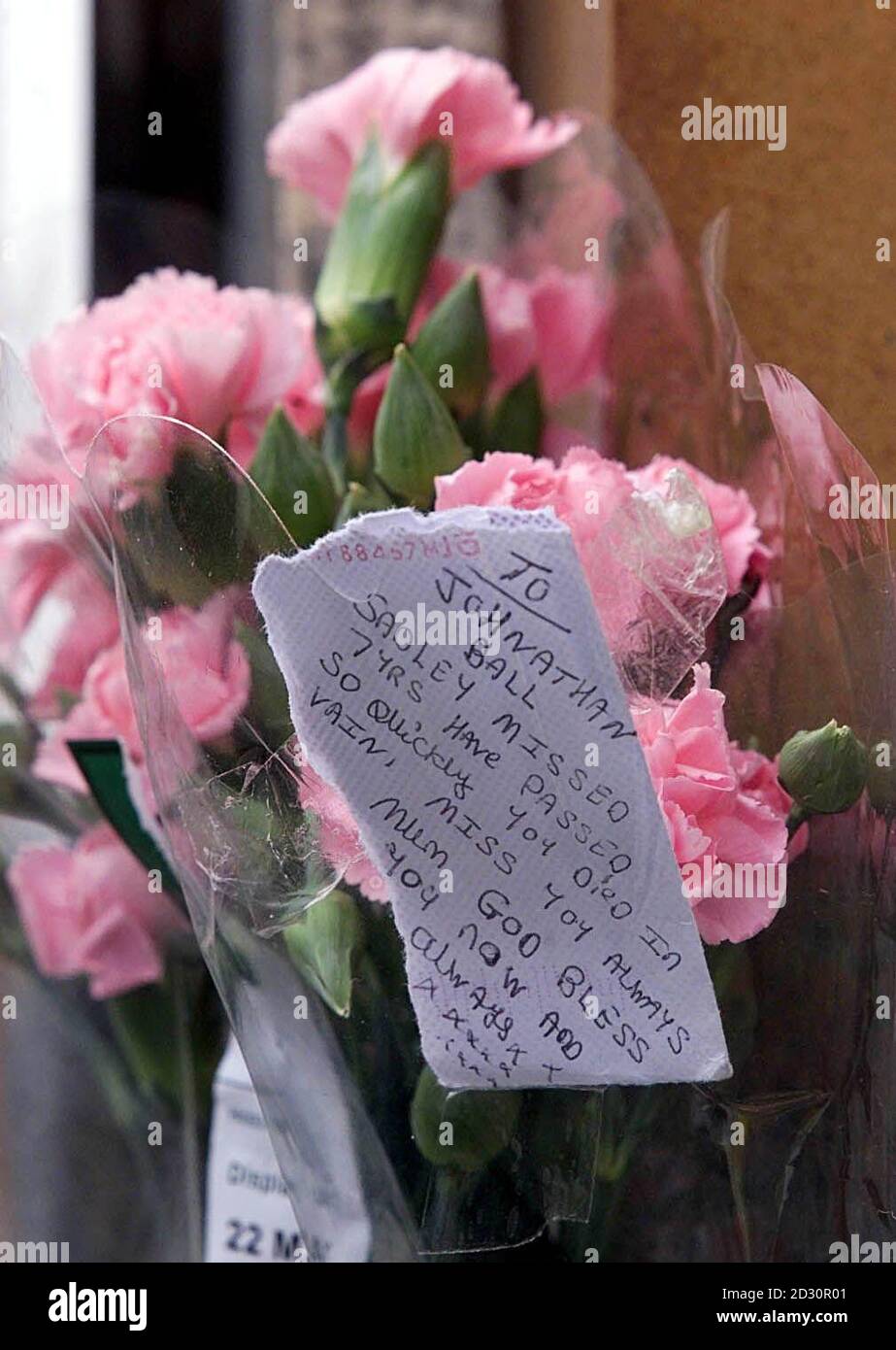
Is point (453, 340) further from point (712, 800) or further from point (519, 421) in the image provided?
point (712, 800)

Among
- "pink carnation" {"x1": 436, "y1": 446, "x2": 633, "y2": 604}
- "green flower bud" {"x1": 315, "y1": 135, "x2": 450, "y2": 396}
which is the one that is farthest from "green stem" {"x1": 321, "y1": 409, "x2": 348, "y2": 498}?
"pink carnation" {"x1": 436, "y1": 446, "x2": 633, "y2": 604}

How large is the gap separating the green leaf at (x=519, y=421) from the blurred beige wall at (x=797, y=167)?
0.22 feet

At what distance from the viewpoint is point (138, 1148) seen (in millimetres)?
507

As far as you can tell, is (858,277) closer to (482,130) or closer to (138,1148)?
(482,130)

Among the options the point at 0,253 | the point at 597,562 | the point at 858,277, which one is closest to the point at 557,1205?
the point at 597,562

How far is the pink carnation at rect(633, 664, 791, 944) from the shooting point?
11.8 inches

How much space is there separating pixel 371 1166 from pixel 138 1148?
0.19 m

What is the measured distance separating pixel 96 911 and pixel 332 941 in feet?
0.55

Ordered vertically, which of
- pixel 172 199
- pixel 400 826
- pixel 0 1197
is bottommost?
pixel 0 1197

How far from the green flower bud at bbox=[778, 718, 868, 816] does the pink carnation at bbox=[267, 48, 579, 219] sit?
214mm

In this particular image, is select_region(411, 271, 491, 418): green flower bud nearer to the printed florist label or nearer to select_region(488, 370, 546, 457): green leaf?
select_region(488, 370, 546, 457): green leaf

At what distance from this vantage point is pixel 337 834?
310 mm

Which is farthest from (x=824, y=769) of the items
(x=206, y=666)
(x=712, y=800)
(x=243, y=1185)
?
(x=243, y=1185)

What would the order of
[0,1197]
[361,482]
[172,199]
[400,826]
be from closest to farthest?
[400,826] < [361,482] < [0,1197] < [172,199]
